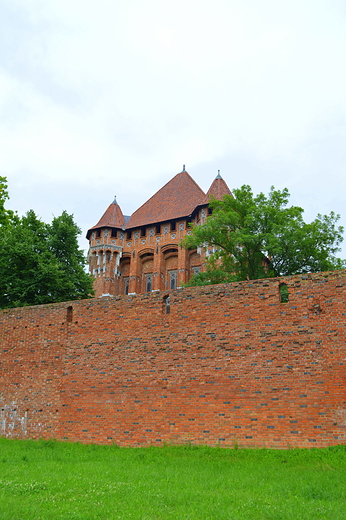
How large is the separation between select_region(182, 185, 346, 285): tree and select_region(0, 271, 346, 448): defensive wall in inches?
419

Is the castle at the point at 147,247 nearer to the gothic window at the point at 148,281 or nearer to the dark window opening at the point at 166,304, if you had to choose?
the gothic window at the point at 148,281

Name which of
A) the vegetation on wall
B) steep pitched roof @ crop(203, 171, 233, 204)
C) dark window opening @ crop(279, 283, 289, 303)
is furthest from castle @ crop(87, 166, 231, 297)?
dark window opening @ crop(279, 283, 289, 303)

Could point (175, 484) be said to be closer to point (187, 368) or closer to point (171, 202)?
point (187, 368)

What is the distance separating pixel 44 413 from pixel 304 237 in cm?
1453

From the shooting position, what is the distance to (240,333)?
31.3 ft

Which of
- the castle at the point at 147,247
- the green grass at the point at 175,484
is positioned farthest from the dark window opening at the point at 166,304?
the castle at the point at 147,247

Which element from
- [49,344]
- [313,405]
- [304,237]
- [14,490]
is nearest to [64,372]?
[49,344]

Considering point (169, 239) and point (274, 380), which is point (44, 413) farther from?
point (169, 239)

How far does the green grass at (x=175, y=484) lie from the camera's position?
5031 mm

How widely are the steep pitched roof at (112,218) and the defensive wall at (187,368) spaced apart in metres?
29.2

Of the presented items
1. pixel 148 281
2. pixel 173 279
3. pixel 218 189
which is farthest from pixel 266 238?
pixel 148 281

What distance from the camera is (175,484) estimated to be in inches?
246

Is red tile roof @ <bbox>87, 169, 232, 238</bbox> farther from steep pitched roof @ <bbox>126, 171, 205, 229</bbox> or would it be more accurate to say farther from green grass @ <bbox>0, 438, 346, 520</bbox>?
green grass @ <bbox>0, 438, 346, 520</bbox>

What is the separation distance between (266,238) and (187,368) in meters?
12.0
